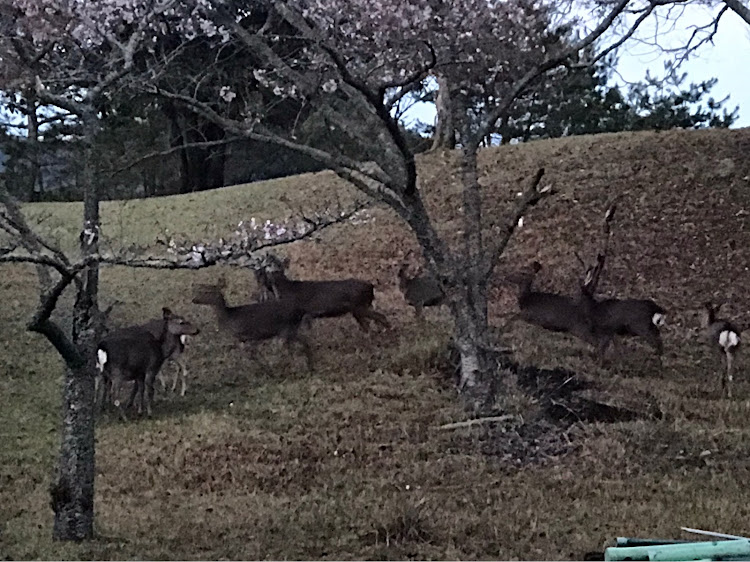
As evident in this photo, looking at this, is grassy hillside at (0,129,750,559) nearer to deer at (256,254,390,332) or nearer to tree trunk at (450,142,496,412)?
tree trunk at (450,142,496,412)

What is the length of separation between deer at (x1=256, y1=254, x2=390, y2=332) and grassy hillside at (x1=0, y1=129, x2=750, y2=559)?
1.24ft

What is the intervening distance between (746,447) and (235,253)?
515 cm

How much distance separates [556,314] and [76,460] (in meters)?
7.68

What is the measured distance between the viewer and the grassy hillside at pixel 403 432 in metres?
7.22

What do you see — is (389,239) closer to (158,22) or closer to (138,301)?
(138,301)

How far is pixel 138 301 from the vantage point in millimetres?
15945

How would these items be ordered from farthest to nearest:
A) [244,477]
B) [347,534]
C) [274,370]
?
[274,370] → [244,477] → [347,534]

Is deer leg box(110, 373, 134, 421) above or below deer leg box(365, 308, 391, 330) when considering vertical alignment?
below

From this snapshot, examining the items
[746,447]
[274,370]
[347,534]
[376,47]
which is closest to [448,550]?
[347,534]

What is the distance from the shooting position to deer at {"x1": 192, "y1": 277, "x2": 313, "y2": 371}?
1243 centimetres

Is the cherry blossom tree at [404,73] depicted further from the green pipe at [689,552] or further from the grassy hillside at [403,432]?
the green pipe at [689,552]

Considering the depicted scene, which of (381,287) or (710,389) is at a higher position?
(381,287)

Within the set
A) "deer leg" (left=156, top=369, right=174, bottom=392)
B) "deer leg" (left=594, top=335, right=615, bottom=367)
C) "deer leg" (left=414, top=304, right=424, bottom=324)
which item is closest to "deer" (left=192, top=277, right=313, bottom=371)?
"deer leg" (left=156, top=369, right=174, bottom=392)

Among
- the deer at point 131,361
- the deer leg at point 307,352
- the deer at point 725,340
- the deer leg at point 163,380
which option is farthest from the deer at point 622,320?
the deer at point 131,361
